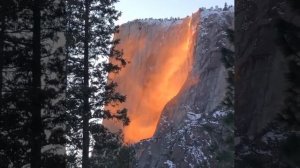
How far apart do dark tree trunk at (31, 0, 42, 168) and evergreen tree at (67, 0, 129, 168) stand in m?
7.56

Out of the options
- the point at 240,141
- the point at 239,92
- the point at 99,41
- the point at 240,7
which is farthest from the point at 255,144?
the point at 99,41

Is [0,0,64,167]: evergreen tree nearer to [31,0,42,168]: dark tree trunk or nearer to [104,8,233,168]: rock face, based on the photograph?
[31,0,42,168]: dark tree trunk

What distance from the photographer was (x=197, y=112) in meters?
51.4

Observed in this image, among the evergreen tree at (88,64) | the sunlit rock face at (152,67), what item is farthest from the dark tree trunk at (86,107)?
the sunlit rock face at (152,67)

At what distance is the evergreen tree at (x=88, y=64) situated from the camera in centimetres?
1975

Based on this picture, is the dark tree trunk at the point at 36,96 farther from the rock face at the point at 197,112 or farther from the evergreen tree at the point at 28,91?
the rock face at the point at 197,112

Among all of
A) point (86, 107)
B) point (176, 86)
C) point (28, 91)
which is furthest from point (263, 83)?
point (176, 86)

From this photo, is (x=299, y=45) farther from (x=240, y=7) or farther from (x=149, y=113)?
(x=149, y=113)

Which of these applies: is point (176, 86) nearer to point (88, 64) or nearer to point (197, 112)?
point (197, 112)

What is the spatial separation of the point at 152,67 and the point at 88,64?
4543 cm

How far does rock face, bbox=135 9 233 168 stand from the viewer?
4412 centimetres

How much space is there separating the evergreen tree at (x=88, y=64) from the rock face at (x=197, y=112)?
19717 millimetres

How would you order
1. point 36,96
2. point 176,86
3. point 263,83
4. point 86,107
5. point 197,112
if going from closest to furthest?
A: 1. point 263,83
2. point 36,96
3. point 86,107
4. point 197,112
5. point 176,86

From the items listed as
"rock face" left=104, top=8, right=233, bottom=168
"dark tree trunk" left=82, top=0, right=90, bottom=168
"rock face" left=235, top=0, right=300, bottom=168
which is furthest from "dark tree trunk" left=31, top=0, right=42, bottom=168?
"rock face" left=104, top=8, right=233, bottom=168
